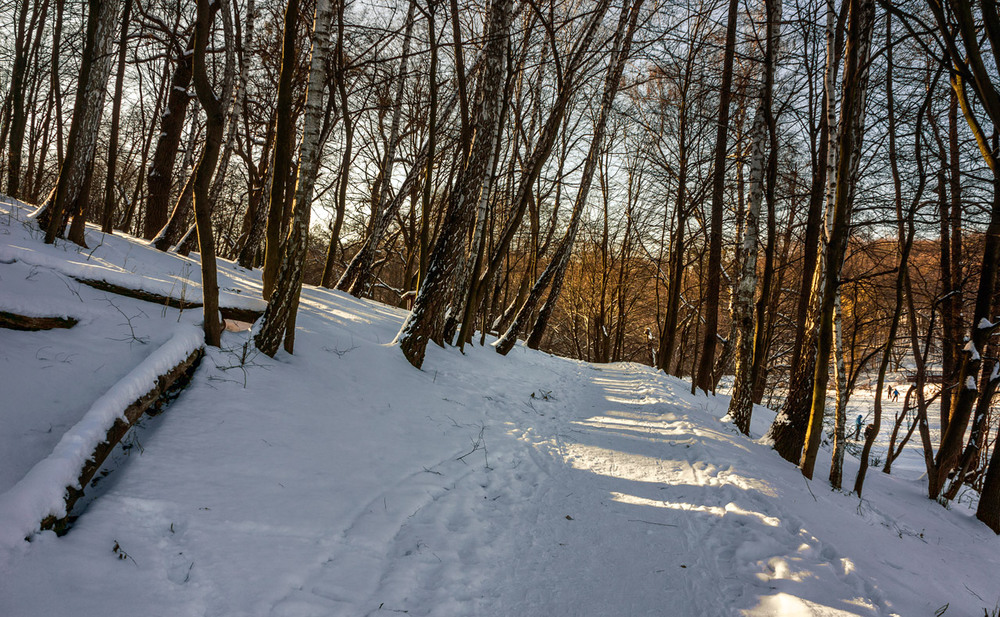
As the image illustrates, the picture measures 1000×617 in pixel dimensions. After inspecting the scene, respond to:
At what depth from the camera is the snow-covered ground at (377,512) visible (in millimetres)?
1934

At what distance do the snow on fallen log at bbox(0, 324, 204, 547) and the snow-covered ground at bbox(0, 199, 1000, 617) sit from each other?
0.08m

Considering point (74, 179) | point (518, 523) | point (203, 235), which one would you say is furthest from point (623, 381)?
point (74, 179)

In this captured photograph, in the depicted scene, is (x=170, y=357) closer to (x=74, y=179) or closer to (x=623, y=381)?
(x=74, y=179)

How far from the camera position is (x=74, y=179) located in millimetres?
5906

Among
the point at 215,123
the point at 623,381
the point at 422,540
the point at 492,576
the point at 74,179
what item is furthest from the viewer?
the point at 623,381

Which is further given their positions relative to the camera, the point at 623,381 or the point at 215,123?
the point at 623,381

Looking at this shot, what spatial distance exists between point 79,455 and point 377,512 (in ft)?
5.01

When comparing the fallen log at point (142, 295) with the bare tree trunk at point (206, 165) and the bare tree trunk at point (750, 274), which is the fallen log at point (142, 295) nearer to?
the bare tree trunk at point (206, 165)

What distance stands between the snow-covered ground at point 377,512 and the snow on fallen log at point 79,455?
0.08m

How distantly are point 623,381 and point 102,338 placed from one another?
9.72m

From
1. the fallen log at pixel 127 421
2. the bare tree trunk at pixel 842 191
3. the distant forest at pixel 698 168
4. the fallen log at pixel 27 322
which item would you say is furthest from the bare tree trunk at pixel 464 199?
the bare tree trunk at pixel 842 191

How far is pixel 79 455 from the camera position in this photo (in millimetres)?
2043

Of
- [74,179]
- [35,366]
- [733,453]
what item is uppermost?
[74,179]

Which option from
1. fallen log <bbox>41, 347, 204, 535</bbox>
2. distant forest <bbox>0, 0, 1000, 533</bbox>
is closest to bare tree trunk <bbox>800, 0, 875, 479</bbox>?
distant forest <bbox>0, 0, 1000, 533</bbox>
